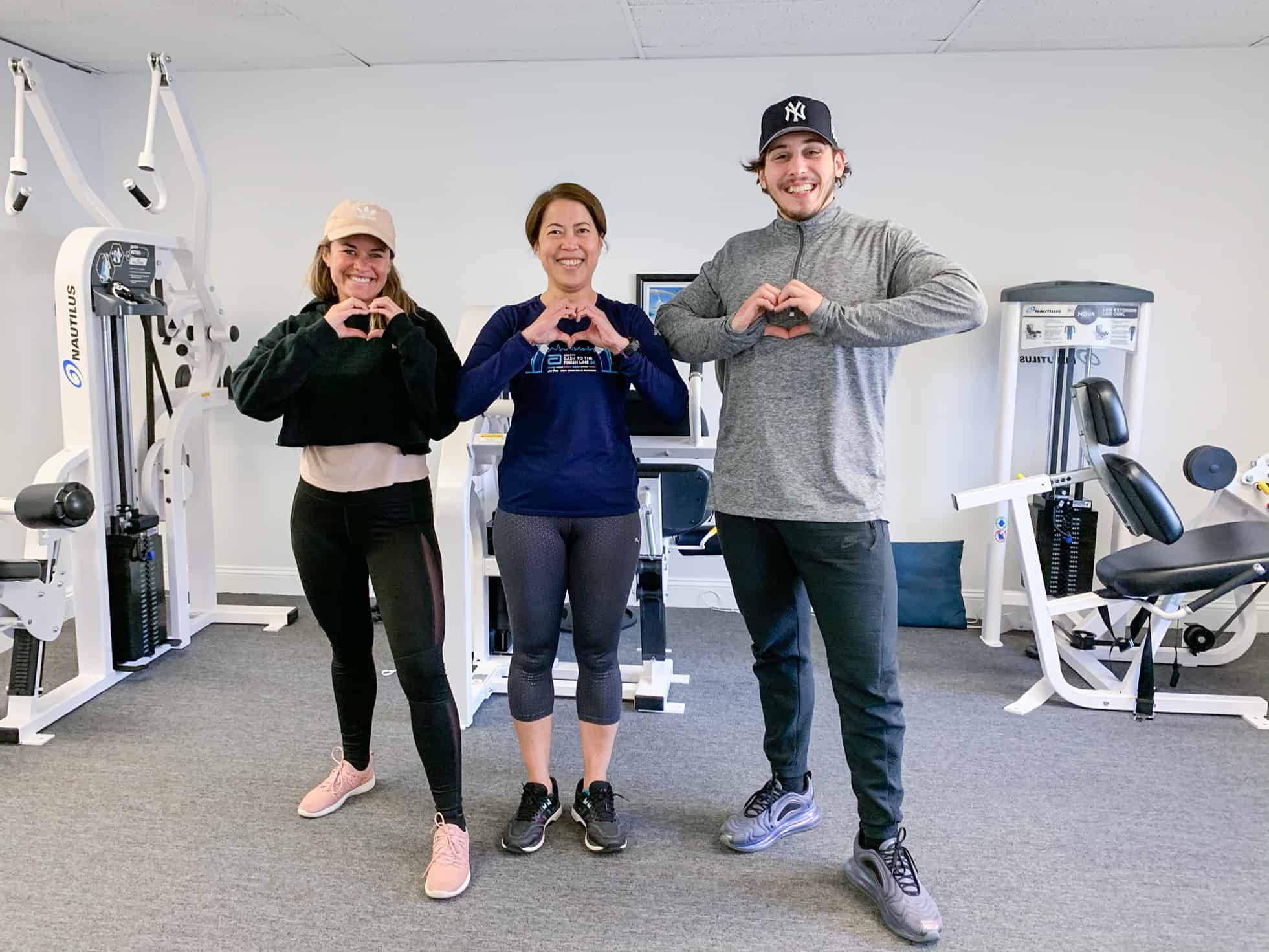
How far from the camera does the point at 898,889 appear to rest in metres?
1.90

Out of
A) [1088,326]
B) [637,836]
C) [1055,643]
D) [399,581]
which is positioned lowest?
[637,836]

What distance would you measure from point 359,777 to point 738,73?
3138 millimetres

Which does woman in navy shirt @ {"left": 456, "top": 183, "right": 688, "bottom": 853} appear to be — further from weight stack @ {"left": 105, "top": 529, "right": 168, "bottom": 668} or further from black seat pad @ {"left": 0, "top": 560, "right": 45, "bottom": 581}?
weight stack @ {"left": 105, "top": 529, "right": 168, "bottom": 668}

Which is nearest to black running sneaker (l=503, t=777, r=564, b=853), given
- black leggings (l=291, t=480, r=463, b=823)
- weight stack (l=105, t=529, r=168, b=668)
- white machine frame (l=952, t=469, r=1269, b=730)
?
black leggings (l=291, t=480, r=463, b=823)

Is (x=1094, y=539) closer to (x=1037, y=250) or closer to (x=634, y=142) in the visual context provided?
(x=1037, y=250)

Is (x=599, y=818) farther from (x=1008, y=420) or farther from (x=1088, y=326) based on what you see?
(x=1088, y=326)

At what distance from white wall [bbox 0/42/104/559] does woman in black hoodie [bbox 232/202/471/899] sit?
7.99 ft

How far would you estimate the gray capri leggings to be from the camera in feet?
6.50

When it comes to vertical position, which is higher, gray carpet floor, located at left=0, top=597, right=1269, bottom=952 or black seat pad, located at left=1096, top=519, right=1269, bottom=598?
black seat pad, located at left=1096, top=519, right=1269, bottom=598

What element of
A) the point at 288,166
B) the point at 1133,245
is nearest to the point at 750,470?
the point at 1133,245

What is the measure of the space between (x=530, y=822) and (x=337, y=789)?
1.85ft

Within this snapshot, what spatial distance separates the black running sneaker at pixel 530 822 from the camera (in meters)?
2.15

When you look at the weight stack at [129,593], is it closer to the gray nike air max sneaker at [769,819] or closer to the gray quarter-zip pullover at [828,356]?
the gray nike air max sneaker at [769,819]

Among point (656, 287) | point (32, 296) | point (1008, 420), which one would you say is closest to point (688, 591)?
point (656, 287)
